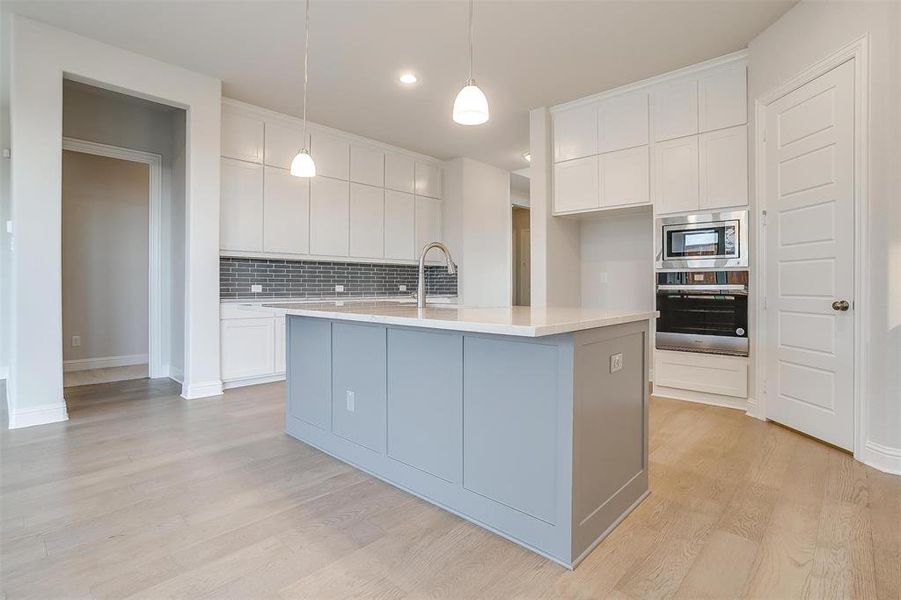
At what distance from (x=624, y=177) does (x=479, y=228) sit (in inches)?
106

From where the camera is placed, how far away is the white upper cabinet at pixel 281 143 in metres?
4.81

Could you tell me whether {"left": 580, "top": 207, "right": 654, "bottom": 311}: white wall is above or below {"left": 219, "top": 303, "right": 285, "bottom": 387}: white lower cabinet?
above

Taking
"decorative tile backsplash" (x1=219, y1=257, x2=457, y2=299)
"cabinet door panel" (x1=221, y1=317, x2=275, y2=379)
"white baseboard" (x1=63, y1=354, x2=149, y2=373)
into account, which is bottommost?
"white baseboard" (x1=63, y1=354, x2=149, y2=373)

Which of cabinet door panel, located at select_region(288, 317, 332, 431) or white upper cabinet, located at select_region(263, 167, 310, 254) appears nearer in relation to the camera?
cabinet door panel, located at select_region(288, 317, 332, 431)

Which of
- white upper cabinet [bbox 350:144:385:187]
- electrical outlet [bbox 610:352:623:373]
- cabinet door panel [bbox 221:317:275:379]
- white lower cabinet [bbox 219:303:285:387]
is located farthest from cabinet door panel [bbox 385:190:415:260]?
electrical outlet [bbox 610:352:623:373]

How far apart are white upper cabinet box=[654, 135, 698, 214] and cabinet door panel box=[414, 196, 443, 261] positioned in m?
3.17

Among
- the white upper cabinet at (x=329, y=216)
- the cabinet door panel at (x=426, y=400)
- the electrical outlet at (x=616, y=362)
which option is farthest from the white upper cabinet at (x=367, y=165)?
the electrical outlet at (x=616, y=362)

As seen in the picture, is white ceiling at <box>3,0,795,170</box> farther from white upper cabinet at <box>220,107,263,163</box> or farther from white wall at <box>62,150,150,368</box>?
white wall at <box>62,150,150,368</box>

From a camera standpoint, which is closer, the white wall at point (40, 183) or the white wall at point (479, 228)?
the white wall at point (40, 183)

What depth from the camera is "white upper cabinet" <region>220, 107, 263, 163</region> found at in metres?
4.50

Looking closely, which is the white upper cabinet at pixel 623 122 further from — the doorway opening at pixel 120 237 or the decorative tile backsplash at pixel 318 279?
the doorway opening at pixel 120 237

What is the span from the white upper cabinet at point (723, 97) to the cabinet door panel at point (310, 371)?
3500mm

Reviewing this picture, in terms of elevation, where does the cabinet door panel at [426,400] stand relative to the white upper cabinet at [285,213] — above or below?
below

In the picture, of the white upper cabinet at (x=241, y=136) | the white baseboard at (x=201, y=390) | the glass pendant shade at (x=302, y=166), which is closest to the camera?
the glass pendant shade at (x=302, y=166)
